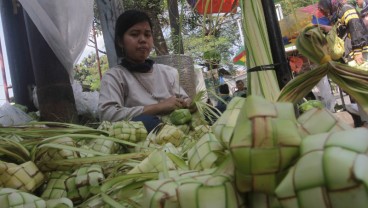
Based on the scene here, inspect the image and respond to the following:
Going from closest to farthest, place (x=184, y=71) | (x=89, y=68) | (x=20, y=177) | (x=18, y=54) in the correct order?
(x=20, y=177), (x=18, y=54), (x=184, y=71), (x=89, y=68)

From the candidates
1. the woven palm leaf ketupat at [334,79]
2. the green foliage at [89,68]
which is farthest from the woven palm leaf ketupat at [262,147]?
the green foliage at [89,68]

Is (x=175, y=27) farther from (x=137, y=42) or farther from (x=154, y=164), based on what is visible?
(x=154, y=164)

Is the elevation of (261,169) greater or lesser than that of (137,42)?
lesser

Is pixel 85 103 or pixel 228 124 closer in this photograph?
pixel 228 124

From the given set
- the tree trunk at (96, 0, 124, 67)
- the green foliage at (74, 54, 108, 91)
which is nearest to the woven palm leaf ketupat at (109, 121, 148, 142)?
the tree trunk at (96, 0, 124, 67)

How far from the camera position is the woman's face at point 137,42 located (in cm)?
174

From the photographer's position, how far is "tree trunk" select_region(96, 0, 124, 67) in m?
2.44

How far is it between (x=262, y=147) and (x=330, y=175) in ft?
0.13

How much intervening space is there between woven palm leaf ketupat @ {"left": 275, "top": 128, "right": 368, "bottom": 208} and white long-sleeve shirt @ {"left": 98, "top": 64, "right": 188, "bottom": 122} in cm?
125

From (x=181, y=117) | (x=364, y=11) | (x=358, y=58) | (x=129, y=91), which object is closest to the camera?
(x=181, y=117)

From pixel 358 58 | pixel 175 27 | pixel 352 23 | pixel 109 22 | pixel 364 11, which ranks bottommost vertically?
pixel 358 58

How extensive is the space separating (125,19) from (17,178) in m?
1.41

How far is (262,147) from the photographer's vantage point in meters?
0.22

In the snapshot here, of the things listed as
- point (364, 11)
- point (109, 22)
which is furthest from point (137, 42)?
point (364, 11)
